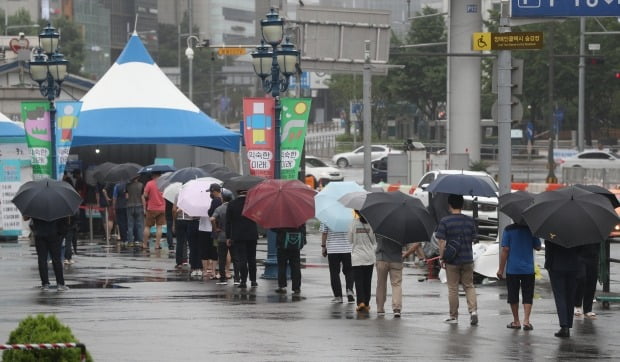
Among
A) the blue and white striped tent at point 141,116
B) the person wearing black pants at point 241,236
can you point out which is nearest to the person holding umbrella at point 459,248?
the person wearing black pants at point 241,236

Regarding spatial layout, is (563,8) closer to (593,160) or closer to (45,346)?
(45,346)

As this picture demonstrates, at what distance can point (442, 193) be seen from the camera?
2536 centimetres

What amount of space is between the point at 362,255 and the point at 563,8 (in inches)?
253

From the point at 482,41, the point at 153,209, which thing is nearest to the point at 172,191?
the point at 153,209

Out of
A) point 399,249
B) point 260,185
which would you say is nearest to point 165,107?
point 260,185

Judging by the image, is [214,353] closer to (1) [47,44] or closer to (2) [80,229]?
(1) [47,44]

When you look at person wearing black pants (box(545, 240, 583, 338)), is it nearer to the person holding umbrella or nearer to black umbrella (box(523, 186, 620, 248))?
black umbrella (box(523, 186, 620, 248))

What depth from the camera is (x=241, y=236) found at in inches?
867

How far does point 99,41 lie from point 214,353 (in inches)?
Result: 6001

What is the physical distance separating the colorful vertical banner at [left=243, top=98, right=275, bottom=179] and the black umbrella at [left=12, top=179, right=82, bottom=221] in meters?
4.43

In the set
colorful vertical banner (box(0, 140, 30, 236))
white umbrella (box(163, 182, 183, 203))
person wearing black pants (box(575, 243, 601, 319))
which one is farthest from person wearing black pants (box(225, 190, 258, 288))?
colorful vertical banner (box(0, 140, 30, 236))

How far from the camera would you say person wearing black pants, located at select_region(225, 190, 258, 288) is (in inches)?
864

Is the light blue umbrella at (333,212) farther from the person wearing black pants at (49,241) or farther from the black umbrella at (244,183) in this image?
the person wearing black pants at (49,241)

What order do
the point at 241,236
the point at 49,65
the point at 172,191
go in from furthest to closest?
the point at 49,65
the point at 172,191
the point at 241,236
